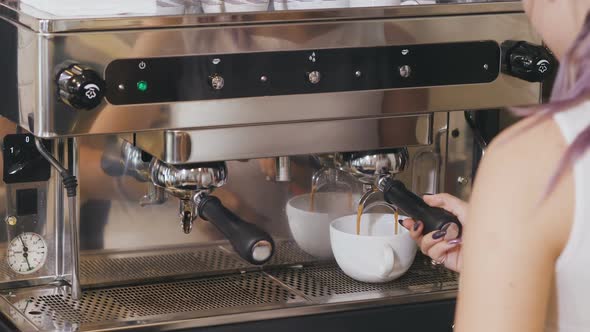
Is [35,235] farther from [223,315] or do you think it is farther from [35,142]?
[223,315]

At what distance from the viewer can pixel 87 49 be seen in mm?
1130

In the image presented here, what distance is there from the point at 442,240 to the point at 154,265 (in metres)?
0.43

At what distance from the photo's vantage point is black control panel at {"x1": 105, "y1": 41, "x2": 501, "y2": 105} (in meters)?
1.16

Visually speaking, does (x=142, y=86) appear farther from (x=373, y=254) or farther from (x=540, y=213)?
(x=540, y=213)

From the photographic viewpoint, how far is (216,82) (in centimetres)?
119

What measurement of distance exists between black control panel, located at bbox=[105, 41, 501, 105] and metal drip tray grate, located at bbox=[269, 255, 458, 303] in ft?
0.91

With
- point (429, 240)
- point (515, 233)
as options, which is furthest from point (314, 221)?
point (515, 233)

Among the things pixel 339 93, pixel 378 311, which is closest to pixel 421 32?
pixel 339 93

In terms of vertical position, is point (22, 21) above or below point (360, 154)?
above

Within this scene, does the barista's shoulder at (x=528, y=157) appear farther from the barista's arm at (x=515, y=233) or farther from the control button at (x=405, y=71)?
the control button at (x=405, y=71)

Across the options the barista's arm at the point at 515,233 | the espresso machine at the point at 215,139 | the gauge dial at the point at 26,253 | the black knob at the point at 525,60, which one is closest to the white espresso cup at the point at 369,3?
the espresso machine at the point at 215,139

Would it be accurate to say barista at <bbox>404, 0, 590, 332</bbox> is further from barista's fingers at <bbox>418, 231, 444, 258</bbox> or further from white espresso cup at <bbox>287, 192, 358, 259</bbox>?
white espresso cup at <bbox>287, 192, 358, 259</bbox>

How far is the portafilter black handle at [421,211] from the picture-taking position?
3.92 feet

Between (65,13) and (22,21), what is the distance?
0.17 feet
